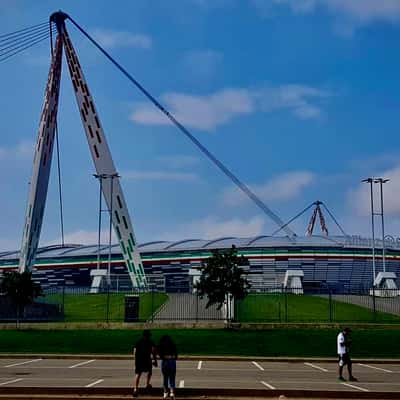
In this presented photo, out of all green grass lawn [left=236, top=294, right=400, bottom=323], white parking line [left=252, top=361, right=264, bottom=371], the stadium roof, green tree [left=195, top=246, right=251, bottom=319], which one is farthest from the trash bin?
the stadium roof

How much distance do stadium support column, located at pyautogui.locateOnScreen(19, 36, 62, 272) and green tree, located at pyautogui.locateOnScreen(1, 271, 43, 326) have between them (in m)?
20.7

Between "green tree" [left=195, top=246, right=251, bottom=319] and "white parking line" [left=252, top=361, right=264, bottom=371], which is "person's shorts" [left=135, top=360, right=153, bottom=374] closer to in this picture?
"white parking line" [left=252, top=361, right=264, bottom=371]

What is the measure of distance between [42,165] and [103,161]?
27.0 ft

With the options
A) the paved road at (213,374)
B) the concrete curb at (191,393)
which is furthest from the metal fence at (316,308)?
the concrete curb at (191,393)

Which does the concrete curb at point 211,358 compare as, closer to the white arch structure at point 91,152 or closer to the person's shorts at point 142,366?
the person's shorts at point 142,366

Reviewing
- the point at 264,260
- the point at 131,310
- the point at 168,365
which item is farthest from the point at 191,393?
the point at 264,260

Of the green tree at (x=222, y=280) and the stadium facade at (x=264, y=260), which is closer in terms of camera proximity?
the green tree at (x=222, y=280)

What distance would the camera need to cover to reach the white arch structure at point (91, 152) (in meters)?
63.5

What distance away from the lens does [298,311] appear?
45.4 m

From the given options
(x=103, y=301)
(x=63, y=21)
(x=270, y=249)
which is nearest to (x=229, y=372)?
(x=103, y=301)

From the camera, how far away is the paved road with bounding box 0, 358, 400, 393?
17.3 m

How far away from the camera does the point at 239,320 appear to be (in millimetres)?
40562

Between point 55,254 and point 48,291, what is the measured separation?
225 feet

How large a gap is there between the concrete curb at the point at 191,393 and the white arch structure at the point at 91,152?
160 feet
